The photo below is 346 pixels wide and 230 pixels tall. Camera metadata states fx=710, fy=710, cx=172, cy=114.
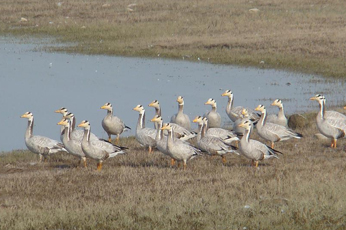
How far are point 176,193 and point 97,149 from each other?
11.3ft

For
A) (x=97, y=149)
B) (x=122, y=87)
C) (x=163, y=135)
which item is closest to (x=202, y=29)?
(x=122, y=87)

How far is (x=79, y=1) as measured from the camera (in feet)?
184

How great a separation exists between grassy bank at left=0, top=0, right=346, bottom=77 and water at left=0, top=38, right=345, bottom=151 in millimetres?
1614

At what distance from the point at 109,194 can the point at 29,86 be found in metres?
17.2

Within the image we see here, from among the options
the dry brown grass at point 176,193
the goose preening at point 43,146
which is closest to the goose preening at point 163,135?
the dry brown grass at point 176,193

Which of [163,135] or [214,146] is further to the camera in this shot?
[163,135]

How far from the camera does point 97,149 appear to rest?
15.6 m

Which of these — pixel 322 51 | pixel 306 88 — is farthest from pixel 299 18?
pixel 306 88

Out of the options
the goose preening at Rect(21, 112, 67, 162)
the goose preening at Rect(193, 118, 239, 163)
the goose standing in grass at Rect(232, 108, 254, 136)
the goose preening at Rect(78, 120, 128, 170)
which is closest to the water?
the goose preening at Rect(21, 112, 67, 162)

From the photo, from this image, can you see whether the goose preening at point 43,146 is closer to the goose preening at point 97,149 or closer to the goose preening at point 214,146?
the goose preening at point 97,149

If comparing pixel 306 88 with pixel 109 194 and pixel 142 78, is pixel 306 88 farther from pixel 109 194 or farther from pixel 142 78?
pixel 109 194

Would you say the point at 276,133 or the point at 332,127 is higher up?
the point at 332,127

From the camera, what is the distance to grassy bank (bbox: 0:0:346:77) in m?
34.0

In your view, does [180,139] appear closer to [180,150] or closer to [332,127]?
[180,150]
